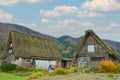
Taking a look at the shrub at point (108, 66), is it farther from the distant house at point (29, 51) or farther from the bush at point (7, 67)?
the distant house at point (29, 51)

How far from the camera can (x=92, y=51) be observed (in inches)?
2002

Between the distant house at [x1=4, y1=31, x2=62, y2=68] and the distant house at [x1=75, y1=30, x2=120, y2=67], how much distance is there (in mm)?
15312

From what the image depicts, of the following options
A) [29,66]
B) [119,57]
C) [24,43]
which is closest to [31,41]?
[24,43]

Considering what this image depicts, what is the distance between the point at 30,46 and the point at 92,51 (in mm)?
20806

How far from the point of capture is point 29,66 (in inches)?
2494

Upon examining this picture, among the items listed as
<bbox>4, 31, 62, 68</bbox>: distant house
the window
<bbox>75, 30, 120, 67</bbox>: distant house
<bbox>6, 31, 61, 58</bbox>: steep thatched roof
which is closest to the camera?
<bbox>75, 30, 120, 67</bbox>: distant house

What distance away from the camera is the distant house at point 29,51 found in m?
61.5

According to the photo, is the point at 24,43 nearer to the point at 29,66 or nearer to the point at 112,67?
the point at 29,66

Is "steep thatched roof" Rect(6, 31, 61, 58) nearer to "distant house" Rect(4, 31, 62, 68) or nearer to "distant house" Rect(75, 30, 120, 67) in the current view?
"distant house" Rect(4, 31, 62, 68)

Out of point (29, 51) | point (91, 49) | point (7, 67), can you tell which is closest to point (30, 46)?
point (29, 51)

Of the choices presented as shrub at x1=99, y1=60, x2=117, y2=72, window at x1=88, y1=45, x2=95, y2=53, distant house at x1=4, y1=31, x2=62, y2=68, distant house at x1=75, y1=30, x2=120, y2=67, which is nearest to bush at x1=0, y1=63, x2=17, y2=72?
distant house at x1=4, y1=31, x2=62, y2=68

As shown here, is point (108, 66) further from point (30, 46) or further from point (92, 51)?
point (30, 46)

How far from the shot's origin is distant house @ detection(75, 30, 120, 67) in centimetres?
4966

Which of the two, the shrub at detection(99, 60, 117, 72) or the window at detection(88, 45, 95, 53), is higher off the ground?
the window at detection(88, 45, 95, 53)
